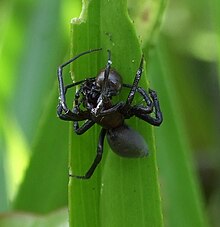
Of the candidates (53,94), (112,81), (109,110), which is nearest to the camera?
(112,81)

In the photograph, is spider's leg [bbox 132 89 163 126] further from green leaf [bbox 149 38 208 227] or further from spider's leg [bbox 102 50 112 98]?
green leaf [bbox 149 38 208 227]

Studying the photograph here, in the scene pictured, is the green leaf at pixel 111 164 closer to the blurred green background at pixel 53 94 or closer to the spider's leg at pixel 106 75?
the spider's leg at pixel 106 75

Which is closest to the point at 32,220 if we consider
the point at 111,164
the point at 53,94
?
the point at 111,164

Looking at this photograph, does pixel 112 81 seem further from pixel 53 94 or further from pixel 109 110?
pixel 53 94

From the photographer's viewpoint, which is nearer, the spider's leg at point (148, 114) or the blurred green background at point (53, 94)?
the spider's leg at point (148, 114)

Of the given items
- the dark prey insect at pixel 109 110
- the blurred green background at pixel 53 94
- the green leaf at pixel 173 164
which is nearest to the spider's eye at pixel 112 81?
the dark prey insect at pixel 109 110

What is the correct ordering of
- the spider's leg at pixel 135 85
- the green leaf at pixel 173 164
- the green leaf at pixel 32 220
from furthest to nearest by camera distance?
the green leaf at pixel 173 164
the green leaf at pixel 32 220
the spider's leg at pixel 135 85
